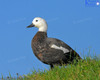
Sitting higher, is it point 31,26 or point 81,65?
point 31,26

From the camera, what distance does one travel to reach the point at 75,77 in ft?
18.2

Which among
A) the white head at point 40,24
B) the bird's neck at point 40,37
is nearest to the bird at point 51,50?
the bird's neck at point 40,37

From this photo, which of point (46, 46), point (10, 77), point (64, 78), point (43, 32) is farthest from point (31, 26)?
point (64, 78)

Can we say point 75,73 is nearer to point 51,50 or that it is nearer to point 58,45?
point 51,50

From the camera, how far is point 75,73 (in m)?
5.81

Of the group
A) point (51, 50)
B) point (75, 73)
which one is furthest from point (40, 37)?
point (75, 73)

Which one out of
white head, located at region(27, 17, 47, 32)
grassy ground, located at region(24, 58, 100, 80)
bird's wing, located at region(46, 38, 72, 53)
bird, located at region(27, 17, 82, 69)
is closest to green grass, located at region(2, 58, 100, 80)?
grassy ground, located at region(24, 58, 100, 80)

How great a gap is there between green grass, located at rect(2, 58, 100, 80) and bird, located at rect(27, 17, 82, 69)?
0.78 metres

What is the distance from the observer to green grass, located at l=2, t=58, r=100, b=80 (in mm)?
5549

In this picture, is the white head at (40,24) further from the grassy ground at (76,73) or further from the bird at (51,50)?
the grassy ground at (76,73)

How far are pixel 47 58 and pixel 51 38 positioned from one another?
0.74m

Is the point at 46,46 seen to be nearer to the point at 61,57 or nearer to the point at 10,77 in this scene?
the point at 61,57

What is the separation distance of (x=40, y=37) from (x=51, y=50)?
69cm

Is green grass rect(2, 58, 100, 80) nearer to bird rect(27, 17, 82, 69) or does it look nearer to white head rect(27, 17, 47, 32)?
bird rect(27, 17, 82, 69)
